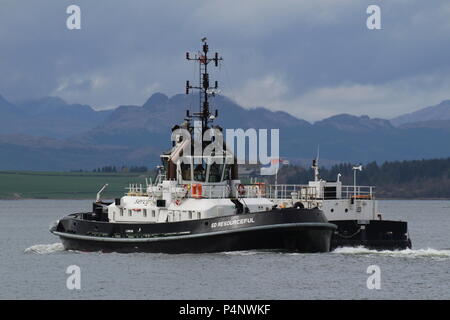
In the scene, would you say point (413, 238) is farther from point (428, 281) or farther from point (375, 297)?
point (375, 297)

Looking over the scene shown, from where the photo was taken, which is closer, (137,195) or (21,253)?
(137,195)

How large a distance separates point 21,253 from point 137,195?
10457 mm

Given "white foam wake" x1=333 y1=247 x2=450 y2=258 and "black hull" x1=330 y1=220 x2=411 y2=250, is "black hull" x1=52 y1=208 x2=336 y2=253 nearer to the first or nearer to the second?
"white foam wake" x1=333 y1=247 x2=450 y2=258

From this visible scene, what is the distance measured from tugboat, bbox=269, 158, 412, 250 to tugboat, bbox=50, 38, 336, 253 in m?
3.34

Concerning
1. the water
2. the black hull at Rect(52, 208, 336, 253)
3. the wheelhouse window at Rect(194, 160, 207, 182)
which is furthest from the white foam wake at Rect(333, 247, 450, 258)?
the wheelhouse window at Rect(194, 160, 207, 182)

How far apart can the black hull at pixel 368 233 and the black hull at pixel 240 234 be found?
4.48 meters

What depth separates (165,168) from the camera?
63000 mm

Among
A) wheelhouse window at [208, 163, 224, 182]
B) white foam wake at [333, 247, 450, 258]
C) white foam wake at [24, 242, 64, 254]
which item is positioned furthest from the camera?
white foam wake at [24, 242, 64, 254]

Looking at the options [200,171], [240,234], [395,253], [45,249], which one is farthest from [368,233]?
[45,249]

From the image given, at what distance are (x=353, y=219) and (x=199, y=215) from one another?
36.7 feet

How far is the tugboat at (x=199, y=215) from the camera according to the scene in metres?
55.9

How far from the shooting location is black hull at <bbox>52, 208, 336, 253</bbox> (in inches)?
2184

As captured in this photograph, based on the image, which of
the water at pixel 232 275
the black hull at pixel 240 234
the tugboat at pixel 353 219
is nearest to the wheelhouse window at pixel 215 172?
the black hull at pixel 240 234
